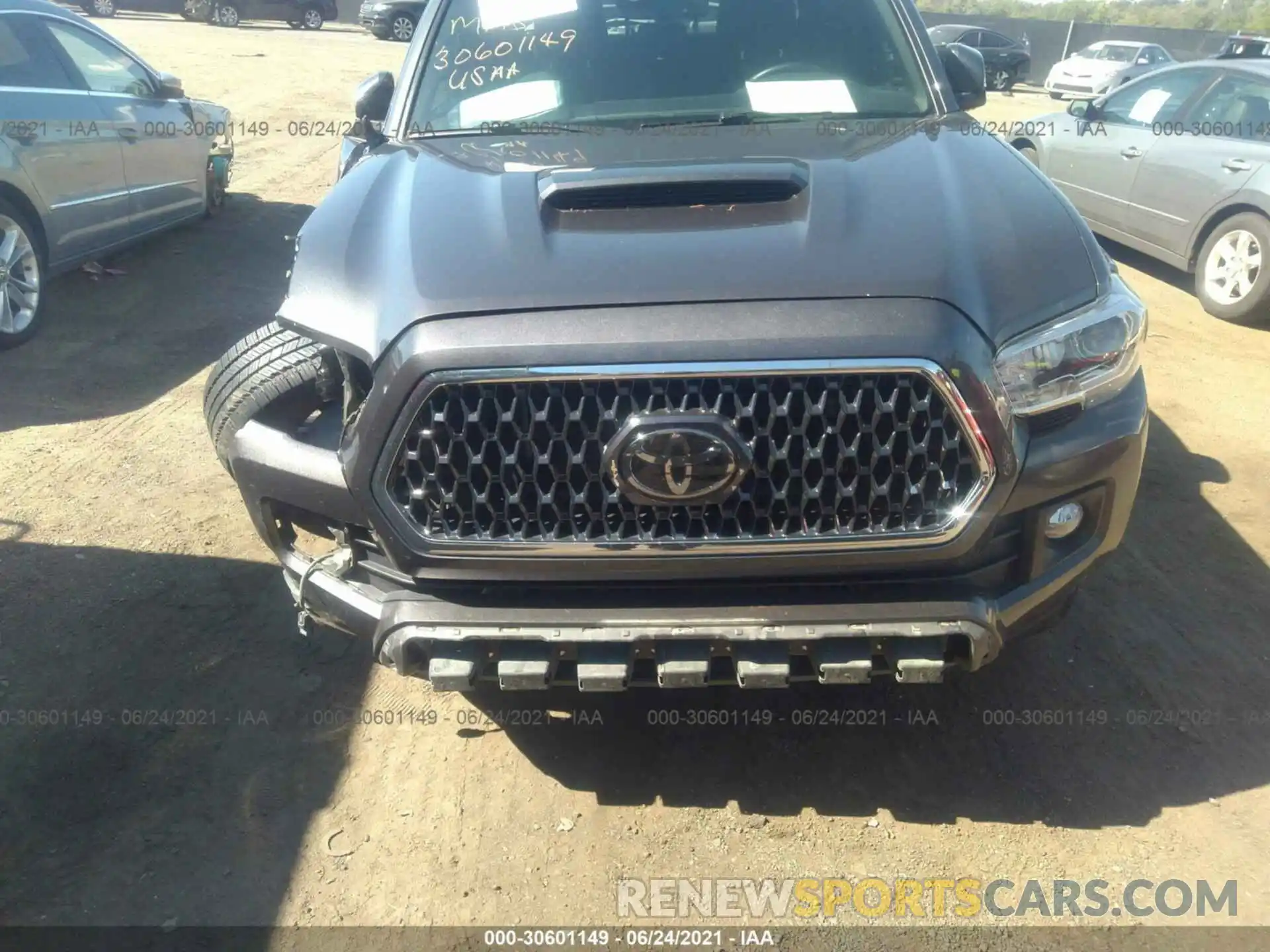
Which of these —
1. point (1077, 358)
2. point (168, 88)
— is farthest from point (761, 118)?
point (168, 88)

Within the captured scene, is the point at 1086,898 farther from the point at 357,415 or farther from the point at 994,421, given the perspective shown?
the point at 357,415

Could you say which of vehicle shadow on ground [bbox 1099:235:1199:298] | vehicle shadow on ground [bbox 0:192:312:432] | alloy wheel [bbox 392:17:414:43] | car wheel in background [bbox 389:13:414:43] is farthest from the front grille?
alloy wheel [bbox 392:17:414:43]

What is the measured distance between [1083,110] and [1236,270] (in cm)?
194

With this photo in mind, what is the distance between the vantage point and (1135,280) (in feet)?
25.5

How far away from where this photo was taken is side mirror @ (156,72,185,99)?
24.2 feet

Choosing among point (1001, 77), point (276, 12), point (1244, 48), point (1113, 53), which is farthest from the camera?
point (276, 12)

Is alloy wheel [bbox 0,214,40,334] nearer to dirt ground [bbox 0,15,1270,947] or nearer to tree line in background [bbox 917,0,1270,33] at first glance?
dirt ground [bbox 0,15,1270,947]

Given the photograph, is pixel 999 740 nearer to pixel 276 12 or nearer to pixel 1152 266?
pixel 1152 266

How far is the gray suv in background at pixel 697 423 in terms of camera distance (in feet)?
7.09

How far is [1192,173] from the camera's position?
274 inches

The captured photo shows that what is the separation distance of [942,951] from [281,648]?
87.7 inches

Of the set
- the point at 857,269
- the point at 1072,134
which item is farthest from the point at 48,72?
the point at 1072,134

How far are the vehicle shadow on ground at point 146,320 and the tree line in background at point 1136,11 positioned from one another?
47081 mm

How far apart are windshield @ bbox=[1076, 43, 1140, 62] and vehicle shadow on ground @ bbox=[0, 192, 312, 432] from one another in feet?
82.4
